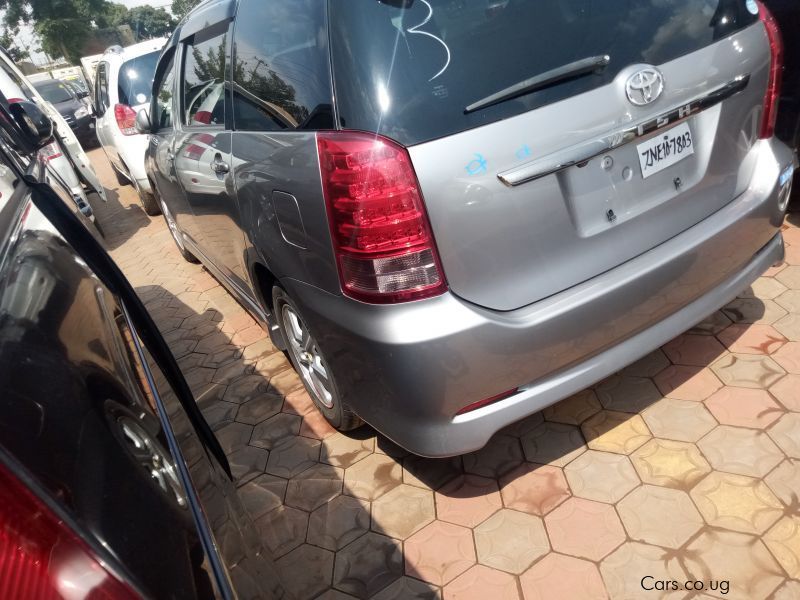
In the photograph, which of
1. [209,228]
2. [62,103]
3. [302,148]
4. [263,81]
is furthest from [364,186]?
[62,103]

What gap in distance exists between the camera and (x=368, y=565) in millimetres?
1869

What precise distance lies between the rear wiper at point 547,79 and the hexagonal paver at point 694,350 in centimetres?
140

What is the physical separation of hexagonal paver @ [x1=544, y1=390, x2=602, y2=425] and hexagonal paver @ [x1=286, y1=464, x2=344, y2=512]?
0.89 m

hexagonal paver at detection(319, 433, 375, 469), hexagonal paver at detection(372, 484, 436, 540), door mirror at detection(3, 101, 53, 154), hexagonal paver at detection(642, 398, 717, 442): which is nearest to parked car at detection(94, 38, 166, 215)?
door mirror at detection(3, 101, 53, 154)

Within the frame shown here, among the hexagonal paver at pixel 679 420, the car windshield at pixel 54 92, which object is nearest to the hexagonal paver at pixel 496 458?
the hexagonal paver at pixel 679 420

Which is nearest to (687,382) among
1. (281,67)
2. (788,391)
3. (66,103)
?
(788,391)

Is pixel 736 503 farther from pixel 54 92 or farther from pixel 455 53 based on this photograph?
pixel 54 92

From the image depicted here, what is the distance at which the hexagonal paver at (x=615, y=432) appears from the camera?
2074mm

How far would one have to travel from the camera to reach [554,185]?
153 cm

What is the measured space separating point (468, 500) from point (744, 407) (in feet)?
3.62

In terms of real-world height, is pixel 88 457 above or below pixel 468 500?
above

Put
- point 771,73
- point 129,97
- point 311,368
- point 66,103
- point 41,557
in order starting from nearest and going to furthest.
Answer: point 41,557 < point 771,73 < point 311,368 < point 129,97 < point 66,103

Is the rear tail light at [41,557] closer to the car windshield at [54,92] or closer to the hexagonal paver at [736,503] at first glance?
the hexagonal paver at [736,503]

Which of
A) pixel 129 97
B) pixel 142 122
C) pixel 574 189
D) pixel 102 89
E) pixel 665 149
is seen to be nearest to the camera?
pixel 574 189
